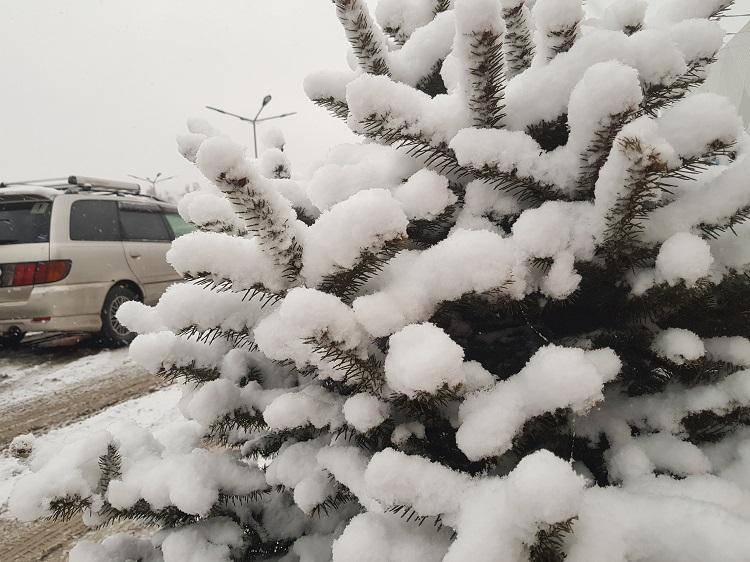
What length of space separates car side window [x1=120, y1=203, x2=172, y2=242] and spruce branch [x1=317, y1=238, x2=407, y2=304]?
19.2 ft

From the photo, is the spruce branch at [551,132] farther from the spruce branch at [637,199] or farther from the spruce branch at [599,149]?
the spruce branch at [637,199]

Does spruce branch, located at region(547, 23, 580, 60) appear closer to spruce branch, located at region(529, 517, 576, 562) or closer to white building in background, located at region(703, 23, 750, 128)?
spruce branch, located at region(529, 517, 576, 562)

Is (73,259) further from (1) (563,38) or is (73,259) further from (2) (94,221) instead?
(1) (563,38)

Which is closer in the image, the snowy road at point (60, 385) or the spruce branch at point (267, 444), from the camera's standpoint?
the spruce branch at point (267, 444)

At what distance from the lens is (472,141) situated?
32.0 inches

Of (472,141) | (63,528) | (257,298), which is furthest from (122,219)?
(472,141)

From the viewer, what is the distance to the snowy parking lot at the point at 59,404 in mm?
2211

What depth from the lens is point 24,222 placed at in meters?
4.80

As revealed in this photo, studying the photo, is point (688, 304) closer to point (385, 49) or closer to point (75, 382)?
point (385, 49)

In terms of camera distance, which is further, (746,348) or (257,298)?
(257,298)

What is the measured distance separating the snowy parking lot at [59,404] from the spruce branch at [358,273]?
1973 mm

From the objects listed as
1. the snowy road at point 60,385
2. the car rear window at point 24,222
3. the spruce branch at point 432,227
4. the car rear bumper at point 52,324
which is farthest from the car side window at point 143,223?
the spruce branch at point 432,227

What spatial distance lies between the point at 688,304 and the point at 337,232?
0.68 meters

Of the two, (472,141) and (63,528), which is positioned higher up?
(472,141)
